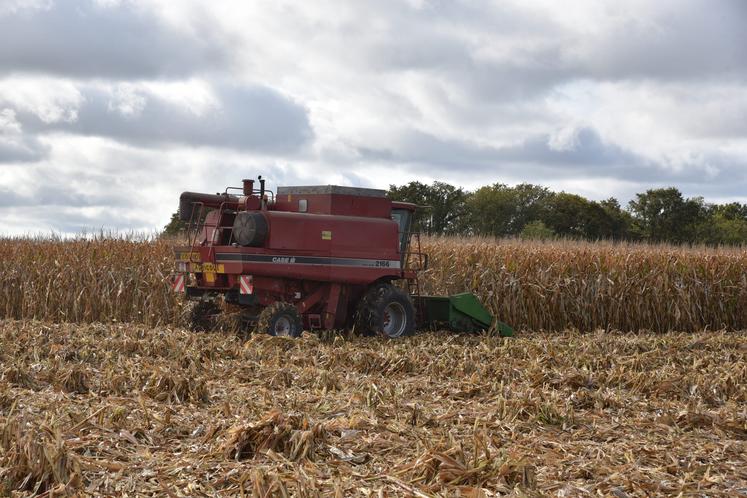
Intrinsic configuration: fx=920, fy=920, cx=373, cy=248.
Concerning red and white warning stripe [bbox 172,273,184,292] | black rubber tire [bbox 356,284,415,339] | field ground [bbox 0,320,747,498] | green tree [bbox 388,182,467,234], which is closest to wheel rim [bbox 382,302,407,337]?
black rubber tire [bbox 356,284,415,339]

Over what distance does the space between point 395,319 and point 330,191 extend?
2.20 metres

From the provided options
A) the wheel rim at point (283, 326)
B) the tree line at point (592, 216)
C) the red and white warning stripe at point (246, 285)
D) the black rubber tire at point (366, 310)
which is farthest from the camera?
the tree line at point (592, 216)

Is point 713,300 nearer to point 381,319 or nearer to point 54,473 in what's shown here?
point 381,319

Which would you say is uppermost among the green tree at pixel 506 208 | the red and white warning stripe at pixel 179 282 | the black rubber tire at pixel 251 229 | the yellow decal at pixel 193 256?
the green tree at pixel 506 208

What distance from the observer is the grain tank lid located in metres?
13.9

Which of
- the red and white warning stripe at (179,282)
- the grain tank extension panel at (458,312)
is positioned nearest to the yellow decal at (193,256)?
the red and white warning stripe at (179,282)

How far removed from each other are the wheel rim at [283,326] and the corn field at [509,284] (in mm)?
3667

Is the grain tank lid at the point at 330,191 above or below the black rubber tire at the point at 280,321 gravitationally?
above

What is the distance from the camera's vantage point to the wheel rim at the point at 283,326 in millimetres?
12680

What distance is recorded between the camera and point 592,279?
17812mm

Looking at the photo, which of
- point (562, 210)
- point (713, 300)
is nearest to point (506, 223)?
point (562, 210)

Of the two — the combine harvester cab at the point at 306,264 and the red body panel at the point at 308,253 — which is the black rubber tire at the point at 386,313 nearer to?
the combine harvester cab at the point at 306,264

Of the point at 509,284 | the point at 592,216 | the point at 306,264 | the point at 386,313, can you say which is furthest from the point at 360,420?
the point at 592,216

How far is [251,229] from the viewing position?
41.6 ft
